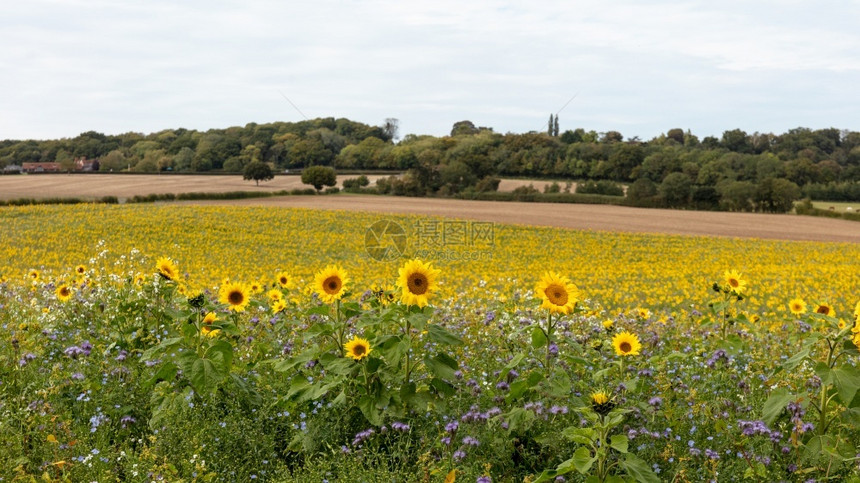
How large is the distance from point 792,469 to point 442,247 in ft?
67.8

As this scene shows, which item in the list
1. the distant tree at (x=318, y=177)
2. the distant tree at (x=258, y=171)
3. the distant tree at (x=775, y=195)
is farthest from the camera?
the distant tree at (x=258, y=171)

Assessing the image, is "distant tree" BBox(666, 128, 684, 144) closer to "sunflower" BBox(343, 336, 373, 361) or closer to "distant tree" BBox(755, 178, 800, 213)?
"distant tree" BBox(755, 178, 800, 213)

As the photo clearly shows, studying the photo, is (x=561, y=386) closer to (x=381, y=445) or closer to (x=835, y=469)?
(x=381, y=445)

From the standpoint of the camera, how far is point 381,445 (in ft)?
15.8

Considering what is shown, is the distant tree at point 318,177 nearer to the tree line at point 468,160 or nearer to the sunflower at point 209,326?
the tree line at point 468,160

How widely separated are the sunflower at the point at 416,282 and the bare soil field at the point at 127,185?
4010 cm

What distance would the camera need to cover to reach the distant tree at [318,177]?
174 feet

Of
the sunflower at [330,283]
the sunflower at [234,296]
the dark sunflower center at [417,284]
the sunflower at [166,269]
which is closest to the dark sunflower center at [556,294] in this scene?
the dark sunflower center at [417,284]

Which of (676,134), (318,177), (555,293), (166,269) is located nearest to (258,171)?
(318,177)

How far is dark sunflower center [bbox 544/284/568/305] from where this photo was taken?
470cm

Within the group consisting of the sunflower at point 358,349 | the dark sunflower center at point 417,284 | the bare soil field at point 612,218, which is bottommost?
the bare soil field at point 612,218

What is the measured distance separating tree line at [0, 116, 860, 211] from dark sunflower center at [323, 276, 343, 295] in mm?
49076

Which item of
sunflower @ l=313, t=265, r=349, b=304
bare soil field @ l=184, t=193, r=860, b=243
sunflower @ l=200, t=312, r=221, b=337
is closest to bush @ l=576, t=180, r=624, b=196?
bare soil field @ l=184, t=193, r=860, b=243

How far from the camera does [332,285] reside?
5012 millimetres
